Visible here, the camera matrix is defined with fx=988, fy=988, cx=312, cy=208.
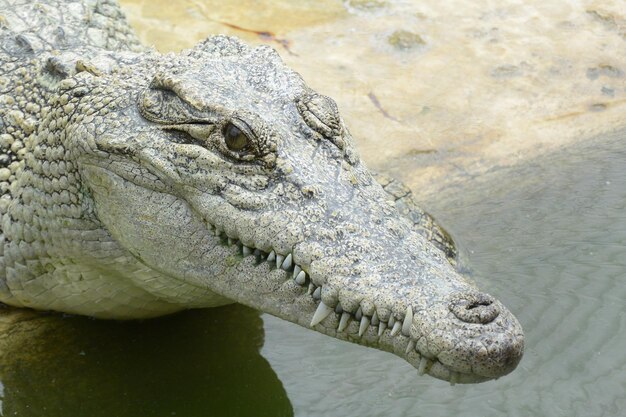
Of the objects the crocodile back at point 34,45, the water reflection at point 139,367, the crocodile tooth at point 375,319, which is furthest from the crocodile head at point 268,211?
the crocodile back at point 34,45

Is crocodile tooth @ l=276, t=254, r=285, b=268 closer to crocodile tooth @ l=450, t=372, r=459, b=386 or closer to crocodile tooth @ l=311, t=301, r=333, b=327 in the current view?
crocodile tooth @ l=311, t=301, r=333, b=327

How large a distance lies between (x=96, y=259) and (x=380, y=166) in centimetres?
206

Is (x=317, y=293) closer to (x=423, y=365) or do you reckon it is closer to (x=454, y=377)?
(x=423, y=365)

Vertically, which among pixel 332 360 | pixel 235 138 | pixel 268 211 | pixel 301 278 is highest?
pixel 235 138

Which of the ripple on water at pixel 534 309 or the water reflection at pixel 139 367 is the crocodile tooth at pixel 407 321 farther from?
the water reflection at pixel 139 367

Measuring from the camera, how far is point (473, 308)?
3.09 m

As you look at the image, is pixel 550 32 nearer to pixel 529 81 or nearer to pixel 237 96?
pixel 529 81

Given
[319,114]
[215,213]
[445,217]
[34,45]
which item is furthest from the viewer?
[445,217]

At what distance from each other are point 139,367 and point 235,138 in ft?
4.29

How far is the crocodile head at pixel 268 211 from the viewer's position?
3.15 metres

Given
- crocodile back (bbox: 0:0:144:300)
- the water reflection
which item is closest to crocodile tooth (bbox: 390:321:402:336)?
the water reflection

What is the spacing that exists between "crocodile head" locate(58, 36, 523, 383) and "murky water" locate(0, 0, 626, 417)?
1.51 feet

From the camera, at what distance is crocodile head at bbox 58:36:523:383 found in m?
3.15

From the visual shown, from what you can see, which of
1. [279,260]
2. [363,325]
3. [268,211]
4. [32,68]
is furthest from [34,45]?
[363,325]
